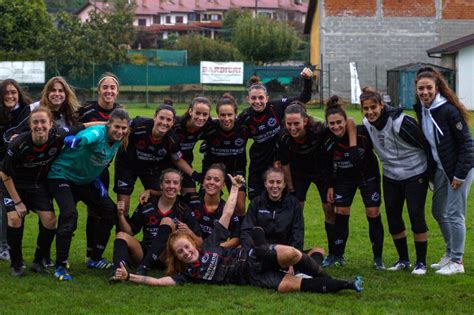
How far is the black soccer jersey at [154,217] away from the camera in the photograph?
7.67 metres

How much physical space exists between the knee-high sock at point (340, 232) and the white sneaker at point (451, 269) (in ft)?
3.30

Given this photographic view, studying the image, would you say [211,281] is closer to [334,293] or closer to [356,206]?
[334,293]

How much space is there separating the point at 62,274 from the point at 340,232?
107 inches

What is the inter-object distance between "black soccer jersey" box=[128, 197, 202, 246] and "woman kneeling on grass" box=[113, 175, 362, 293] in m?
0.45

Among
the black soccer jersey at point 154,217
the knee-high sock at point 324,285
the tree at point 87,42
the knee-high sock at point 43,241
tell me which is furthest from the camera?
the tree at point 87,42

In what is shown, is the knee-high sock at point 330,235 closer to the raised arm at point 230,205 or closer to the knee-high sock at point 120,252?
the raised arm at point 230,205

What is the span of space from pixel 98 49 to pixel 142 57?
348 inches

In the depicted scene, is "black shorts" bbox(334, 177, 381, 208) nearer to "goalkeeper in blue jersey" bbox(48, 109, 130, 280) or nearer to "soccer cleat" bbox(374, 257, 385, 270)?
"soccer cleat" bbox(374, 257, 385, 270)

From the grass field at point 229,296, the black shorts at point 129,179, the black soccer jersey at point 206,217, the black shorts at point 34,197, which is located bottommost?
the grass field at point 229,296

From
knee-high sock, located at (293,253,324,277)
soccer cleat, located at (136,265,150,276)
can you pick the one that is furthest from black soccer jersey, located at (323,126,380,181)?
soccer cleat, located at (136,265,150,276)

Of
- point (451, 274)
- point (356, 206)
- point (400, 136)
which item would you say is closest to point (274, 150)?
point (400, 136)

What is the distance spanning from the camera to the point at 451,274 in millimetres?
7543

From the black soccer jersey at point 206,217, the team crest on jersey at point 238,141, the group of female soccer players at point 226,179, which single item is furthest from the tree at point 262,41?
the black soccer jersey at point 206,217

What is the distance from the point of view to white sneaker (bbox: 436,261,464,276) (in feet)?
24.8
